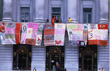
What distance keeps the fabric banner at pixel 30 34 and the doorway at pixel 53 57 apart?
2.48m

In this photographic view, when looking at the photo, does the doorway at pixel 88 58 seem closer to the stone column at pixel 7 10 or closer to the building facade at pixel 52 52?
the building facade at pixel 52 52

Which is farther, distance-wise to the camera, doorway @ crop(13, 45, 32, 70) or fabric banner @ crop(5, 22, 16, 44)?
doorway @ crop(13, 45, 32, 70)

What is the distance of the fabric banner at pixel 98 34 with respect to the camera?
104 ft

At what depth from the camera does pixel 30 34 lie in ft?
105

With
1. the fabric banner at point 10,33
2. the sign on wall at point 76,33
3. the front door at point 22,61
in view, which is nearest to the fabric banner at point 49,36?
the sign on wall at point 76,33

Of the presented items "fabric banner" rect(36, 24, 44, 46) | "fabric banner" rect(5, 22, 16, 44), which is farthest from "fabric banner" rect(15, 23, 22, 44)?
"fabric banner" rect(36, 24, 44, 46)

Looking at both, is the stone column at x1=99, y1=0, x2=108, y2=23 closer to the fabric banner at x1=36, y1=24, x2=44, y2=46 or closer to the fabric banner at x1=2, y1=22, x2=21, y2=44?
the fabric banner at x1=36, y1=24, x2=44, y2=46

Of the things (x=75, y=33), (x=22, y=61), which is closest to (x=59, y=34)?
(x=75, y=33)

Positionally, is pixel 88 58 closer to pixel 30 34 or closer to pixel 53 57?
pixel 53 57

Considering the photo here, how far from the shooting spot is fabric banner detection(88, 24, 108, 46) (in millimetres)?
31812

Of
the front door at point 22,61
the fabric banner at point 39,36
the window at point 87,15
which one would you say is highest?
the window at point 87,15

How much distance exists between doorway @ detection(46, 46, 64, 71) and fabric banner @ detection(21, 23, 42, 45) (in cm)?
248

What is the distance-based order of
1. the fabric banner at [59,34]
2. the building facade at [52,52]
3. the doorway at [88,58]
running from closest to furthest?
the fabric banner at [59,34]
the building facade at [52,52]
the doorway at [88,58]

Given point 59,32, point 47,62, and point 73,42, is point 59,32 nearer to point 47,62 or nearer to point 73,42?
point 73,42
